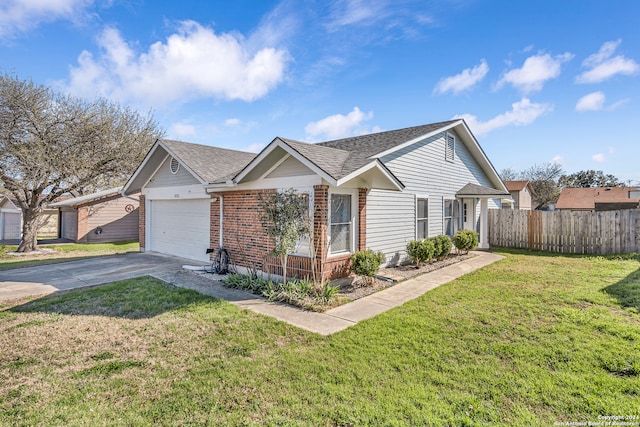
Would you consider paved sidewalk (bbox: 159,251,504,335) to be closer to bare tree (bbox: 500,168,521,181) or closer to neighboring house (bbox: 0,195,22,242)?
neighboring house (bbox: 0,195,22,242)

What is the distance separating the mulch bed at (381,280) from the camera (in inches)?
312

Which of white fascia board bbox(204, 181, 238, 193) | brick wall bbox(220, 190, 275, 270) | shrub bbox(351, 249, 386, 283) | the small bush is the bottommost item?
the small bush

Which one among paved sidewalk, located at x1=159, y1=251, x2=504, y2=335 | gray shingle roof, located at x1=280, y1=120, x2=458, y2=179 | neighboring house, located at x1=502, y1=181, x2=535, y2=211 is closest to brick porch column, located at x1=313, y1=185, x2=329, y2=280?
gray shingle roof, located at x1=280, y1=120, x2=458, y2=179

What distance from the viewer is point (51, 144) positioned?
14.8 metres

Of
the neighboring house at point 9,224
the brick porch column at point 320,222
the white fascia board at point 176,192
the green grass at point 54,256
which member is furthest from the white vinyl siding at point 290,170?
the neighboring house at point 9,224

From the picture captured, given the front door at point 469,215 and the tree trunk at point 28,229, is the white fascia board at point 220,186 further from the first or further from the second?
the tree trunk at point 28,229

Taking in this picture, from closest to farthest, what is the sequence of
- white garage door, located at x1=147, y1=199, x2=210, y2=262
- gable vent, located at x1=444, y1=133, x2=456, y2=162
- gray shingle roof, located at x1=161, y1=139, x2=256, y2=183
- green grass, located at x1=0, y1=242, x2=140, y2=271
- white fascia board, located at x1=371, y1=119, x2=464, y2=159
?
white fascia board, located at x1=371, y1=119, x2=464, y2=159
gray shingle roof, located at x1=161, y1=139, x2=256, y2=183
white garage door, located at x1=147, y1=199, x2=210, y2=262
green grass, located at x1=0, y1=242, x2=140, y2=271
gable vent, located at x1=444, y1=133, x2=456, y2=162

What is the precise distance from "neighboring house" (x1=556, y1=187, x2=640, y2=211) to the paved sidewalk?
3135 centimetres

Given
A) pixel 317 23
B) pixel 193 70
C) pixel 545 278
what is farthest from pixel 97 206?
pixel 545 278

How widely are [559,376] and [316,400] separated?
299 centimetres

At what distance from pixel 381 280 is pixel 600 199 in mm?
36603

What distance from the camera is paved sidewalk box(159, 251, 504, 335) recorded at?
5.94 m

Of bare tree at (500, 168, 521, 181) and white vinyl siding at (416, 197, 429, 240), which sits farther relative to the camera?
bare tree at (500, 168, 521, 181)

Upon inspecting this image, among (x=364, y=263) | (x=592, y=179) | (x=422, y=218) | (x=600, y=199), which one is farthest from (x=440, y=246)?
(x=592, y=179)
